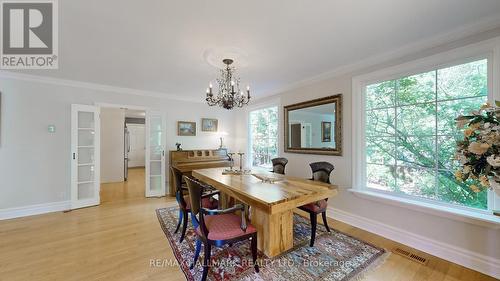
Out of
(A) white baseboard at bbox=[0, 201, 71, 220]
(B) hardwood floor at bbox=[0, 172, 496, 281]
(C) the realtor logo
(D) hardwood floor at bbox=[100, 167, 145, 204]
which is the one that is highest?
(C) the realtor logo

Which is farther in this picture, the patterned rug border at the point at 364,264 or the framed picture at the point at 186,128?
Answer: the framed picture at the point at 186,128

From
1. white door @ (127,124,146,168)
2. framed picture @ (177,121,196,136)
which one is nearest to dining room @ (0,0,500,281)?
framed picture @ (177,121,196,136)

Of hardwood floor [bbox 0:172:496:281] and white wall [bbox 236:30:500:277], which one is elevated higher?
white wall [bbox 236:30:500:277]

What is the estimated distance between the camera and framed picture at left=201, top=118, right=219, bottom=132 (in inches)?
204

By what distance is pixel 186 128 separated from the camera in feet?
16.2

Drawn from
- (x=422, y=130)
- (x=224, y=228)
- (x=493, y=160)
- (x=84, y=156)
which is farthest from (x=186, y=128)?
(x=493, y=160)

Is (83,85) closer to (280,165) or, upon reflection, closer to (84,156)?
(84,156)

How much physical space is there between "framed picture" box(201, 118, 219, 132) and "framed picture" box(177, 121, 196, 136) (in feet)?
0.81

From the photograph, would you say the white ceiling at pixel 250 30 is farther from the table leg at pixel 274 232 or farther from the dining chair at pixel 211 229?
the table leg at pixel 274 232

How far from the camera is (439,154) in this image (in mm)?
2230

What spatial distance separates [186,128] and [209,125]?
2.05 feet

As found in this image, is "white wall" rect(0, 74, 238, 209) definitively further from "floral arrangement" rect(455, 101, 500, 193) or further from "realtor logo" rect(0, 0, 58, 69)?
"floral arrangement" rect(455, 101, 500, 193)

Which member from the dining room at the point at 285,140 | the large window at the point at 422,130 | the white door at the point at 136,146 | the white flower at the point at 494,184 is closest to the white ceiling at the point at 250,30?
the dining room at the point at 285,140

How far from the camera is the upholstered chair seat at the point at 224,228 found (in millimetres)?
1731
